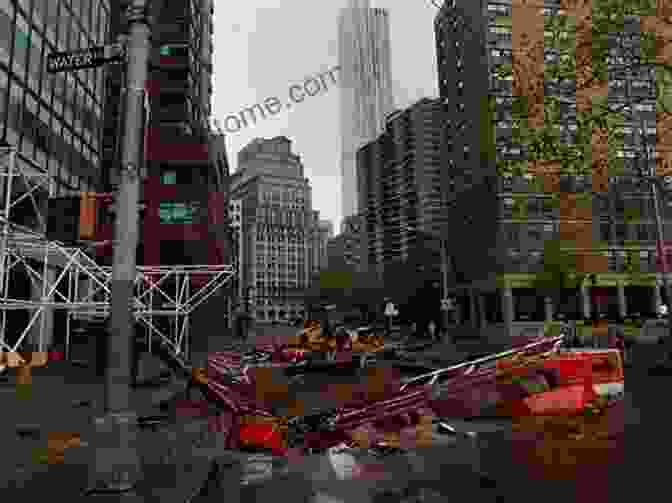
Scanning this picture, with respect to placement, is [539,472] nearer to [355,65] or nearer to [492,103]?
[492,103]

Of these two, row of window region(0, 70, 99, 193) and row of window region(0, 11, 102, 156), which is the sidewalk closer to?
row of window region(0, 70, 99, 193)

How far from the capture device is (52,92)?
2731 centimetres

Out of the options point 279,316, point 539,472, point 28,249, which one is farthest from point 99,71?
point 279,316

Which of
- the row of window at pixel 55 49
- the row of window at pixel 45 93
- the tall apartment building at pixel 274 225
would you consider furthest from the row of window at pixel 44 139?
the tall apartment building at pixel 274 225

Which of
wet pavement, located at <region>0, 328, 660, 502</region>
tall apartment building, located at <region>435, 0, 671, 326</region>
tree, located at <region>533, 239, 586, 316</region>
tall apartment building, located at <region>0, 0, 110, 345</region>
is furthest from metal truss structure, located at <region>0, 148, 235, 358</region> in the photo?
tall apartment building, located at <region>435, 0, 671, 326</region>

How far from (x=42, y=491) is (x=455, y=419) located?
7044 millimetres

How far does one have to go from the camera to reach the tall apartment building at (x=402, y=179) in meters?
134

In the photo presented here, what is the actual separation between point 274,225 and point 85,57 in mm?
176742

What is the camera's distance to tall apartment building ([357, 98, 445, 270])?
134500 millimetres

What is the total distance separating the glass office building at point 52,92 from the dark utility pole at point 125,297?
46.7ft

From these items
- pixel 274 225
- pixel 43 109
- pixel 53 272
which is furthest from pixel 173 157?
pixel 274 225

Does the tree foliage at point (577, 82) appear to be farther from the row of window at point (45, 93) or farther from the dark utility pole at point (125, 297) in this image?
the row of window at point (45, 93)

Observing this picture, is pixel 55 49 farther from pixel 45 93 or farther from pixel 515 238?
pixel 515 238

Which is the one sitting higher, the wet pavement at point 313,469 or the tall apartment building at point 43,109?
the tall apartment building at point 43,109
